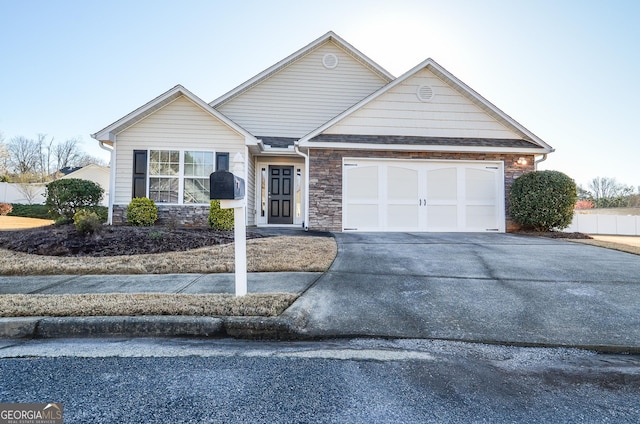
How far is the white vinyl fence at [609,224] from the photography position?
16.3 meters

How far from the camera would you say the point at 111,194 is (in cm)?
976

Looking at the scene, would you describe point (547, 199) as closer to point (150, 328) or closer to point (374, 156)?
point (374, 156)

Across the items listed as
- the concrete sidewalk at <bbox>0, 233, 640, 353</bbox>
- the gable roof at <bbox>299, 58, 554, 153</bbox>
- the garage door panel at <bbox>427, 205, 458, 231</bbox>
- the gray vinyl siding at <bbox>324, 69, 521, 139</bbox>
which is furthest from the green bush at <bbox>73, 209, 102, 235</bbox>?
the garage door panel at <bbox>427, 205, 458, 231</bbox>

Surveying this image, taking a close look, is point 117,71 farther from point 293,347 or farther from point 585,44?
point 585,44

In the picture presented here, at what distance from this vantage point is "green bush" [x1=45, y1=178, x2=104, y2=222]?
30.4 ft

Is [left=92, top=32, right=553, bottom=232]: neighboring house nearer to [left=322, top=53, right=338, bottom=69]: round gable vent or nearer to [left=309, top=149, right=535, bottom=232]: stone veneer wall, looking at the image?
[left=309, top=149, right=535, bottom=232]: stone veneer wall

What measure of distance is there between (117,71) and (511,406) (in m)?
17.9

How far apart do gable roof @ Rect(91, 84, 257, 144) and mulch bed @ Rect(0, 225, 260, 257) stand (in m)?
3.40

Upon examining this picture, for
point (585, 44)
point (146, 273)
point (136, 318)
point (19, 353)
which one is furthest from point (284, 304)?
point (585, 44)

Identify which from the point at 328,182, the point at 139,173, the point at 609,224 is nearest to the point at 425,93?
the point at 328,182

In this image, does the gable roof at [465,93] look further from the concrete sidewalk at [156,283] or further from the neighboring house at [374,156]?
the concrete sidewalk at [156,283]

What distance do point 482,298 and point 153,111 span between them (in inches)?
414

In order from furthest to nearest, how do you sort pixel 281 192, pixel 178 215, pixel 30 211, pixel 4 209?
pixel 30 211, pixel 4 209, pixel 281 192, pixel 178 215

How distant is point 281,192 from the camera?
12.1m
